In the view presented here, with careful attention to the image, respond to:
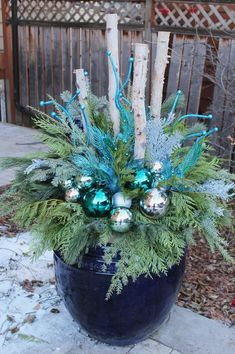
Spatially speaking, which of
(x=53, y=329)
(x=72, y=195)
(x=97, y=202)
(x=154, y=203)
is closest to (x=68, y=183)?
(x=72, y=195)

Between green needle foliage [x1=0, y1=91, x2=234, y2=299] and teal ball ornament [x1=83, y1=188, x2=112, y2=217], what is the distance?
0.04 metres

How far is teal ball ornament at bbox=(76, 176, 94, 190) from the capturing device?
199 centimetres

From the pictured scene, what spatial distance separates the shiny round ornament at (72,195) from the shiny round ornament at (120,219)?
8.0 inches

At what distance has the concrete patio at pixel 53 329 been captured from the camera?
2.24 m

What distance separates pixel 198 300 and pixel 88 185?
1191mm

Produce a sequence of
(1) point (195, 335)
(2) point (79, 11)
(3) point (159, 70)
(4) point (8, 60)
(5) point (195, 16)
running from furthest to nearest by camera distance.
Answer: (4) point (8, 60)
(2) point (79, 11)
(5) point (195, 16)
(1) point (195, 335)
(3) point (159, 70)

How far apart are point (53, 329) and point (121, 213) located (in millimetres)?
946

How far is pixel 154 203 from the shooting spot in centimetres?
185

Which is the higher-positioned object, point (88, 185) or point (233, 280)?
point (88, 185)

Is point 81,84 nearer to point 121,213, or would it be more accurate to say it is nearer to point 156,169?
point 156,169

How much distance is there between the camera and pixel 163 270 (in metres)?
1.87

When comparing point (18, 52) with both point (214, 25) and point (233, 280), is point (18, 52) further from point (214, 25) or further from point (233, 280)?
point (233, 280)

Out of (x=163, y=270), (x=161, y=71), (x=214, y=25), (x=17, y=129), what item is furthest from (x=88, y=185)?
(x=17, y=129)

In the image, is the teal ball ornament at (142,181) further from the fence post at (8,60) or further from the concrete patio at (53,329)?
the fence post at (8,60)
